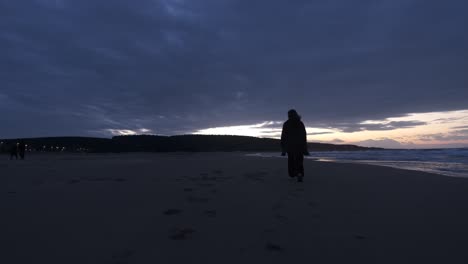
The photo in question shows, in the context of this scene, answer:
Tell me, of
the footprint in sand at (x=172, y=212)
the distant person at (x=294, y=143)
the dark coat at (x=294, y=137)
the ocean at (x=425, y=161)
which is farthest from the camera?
the ocean at (x=425, y=161)

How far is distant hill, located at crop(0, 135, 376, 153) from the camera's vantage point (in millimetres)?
73125

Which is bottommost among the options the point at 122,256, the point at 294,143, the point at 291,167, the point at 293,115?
the point at 122,256

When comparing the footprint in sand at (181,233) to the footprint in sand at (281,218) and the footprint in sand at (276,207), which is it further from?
the footprint in sand at (276,207)

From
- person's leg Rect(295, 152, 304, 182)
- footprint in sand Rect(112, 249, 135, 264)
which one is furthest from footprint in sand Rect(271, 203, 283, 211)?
person's leg Rect(295, 152, 304, 182)

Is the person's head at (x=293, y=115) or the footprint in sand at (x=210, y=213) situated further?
the person's head at (x=293, y=115)

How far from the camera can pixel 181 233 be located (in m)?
2.65

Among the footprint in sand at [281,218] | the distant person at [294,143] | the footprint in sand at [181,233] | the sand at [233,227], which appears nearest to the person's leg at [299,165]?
the distant person at [294,143]

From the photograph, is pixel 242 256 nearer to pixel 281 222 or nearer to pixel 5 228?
pixel 281 222

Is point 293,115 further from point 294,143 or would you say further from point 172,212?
point 172,212

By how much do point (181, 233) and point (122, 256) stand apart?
64 centimetres

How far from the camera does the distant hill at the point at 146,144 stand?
240 feet

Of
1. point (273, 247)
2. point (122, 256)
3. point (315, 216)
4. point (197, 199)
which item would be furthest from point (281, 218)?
point (122, 256)

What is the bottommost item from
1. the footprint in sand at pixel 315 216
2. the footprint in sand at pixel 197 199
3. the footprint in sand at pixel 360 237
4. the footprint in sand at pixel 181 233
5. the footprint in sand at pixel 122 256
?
the footprint in sand at pixel 122 256

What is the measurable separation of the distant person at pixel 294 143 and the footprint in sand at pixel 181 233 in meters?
4.36
